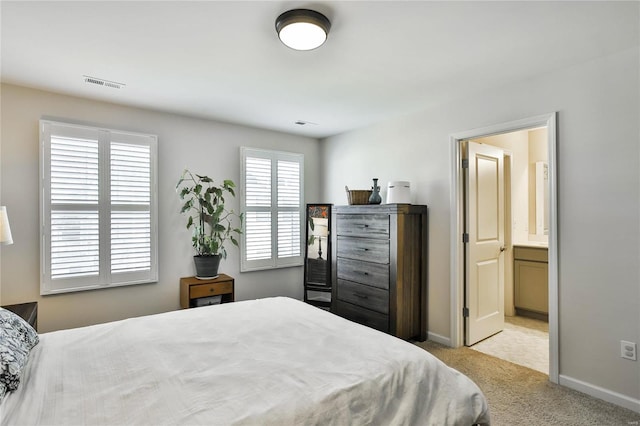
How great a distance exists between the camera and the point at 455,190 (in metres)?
3.46

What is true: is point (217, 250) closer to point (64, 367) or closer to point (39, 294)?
point (39, 294)

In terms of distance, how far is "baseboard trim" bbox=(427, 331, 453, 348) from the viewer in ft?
11.5

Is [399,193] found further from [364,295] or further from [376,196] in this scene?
[364,295]

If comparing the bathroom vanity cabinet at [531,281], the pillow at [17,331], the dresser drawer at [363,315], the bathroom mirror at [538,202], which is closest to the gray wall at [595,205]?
the dresser drawer at [363,315]

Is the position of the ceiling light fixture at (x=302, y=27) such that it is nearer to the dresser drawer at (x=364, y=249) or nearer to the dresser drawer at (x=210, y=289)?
Result: the dresser drawer at (x=364, y=249)

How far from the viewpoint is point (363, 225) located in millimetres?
3791

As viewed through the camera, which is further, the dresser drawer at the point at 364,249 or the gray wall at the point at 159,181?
the dresser drawer at the point at 364,249

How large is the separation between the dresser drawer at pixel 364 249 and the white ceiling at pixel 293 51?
4.88 feet

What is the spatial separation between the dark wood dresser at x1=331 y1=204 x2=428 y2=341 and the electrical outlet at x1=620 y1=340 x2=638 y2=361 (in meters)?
1.64

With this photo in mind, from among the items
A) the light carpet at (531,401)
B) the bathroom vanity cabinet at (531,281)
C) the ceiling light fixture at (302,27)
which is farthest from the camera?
the bathroom vanity cabinet at (531,281)

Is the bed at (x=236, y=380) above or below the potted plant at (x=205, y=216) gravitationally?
below

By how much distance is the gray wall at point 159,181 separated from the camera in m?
3.05

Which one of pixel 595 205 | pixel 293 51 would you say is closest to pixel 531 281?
pixel 595 205

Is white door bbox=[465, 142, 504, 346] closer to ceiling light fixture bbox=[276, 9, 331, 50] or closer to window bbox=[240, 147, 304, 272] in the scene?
ceiling light fixture bbox=[276, 9, 331, 50]
